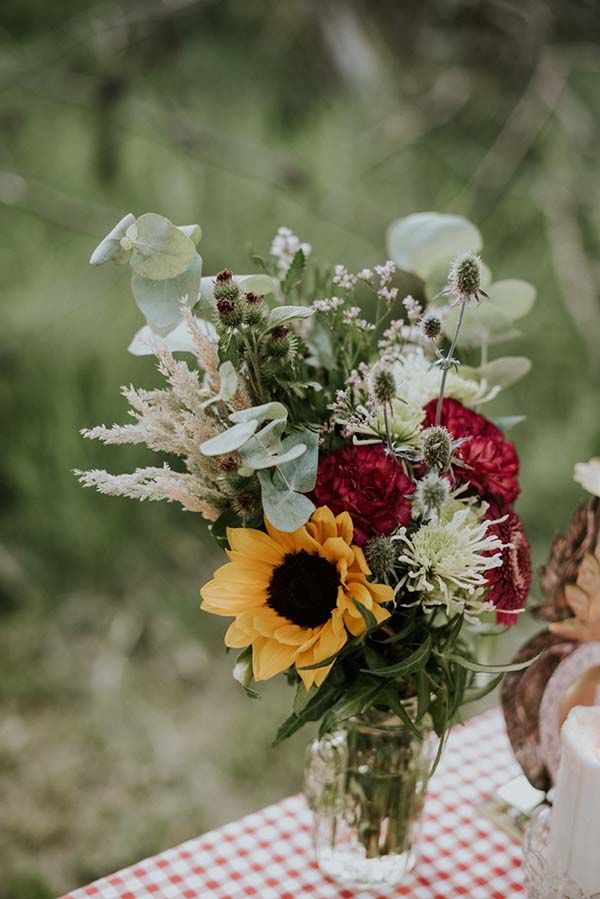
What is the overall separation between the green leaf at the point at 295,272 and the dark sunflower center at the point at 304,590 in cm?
25

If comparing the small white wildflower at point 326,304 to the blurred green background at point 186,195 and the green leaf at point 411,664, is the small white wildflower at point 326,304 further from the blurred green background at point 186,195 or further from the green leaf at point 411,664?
the blurred green background at point 186,195

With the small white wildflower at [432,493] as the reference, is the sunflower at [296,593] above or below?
below

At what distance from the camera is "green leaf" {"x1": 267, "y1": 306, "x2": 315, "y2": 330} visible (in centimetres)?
80

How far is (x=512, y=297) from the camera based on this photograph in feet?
3.41

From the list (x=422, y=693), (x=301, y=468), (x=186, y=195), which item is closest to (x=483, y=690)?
(x=422, y=693)

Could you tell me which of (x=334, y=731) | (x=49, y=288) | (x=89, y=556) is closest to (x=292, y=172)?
(x=49, y=288)

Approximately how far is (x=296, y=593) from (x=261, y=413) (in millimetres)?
161

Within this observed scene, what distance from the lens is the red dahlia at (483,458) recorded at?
33.6 inches

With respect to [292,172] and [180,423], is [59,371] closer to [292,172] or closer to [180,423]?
[292,172]

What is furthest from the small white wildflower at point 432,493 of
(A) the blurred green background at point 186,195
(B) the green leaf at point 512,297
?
(A) the blurred green background at point 186,195

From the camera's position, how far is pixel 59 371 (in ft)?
8.38

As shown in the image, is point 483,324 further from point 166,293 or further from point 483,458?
point 166,293

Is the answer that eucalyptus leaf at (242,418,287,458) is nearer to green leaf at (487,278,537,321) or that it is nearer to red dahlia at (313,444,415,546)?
red dahlia at (313,444,415,546)

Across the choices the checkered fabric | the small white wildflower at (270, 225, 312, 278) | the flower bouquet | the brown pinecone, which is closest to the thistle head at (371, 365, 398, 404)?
the flower bouquet
